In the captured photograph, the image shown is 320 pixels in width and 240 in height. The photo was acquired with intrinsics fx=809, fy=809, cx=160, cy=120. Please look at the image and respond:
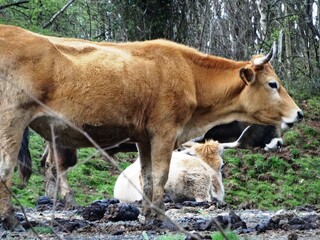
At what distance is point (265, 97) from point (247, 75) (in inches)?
20.2

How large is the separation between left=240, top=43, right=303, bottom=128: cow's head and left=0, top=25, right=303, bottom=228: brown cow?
0.04m

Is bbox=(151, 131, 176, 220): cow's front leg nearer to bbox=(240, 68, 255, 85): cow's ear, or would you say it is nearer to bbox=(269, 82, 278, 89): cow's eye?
bbox=(240, 68, 255, 85): cow's ear

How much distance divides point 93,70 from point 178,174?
20.1ft

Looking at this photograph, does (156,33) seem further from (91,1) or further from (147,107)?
(147,107)

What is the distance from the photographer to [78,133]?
9422 millimetres

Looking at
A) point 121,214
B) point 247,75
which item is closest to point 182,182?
point 247,75

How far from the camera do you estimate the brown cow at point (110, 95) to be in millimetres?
8953

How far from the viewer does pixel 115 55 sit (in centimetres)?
988

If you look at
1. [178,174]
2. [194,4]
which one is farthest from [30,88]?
[194,4]

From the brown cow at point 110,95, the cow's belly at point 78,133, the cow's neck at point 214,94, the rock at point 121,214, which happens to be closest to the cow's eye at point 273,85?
the brown cow at point 110,95

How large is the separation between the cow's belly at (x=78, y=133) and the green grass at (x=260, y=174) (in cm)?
750

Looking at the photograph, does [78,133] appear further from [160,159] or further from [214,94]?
[214,94]

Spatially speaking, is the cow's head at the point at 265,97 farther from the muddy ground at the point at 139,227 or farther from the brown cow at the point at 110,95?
the muddy ground at the point at 139,227

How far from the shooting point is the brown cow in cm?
895
